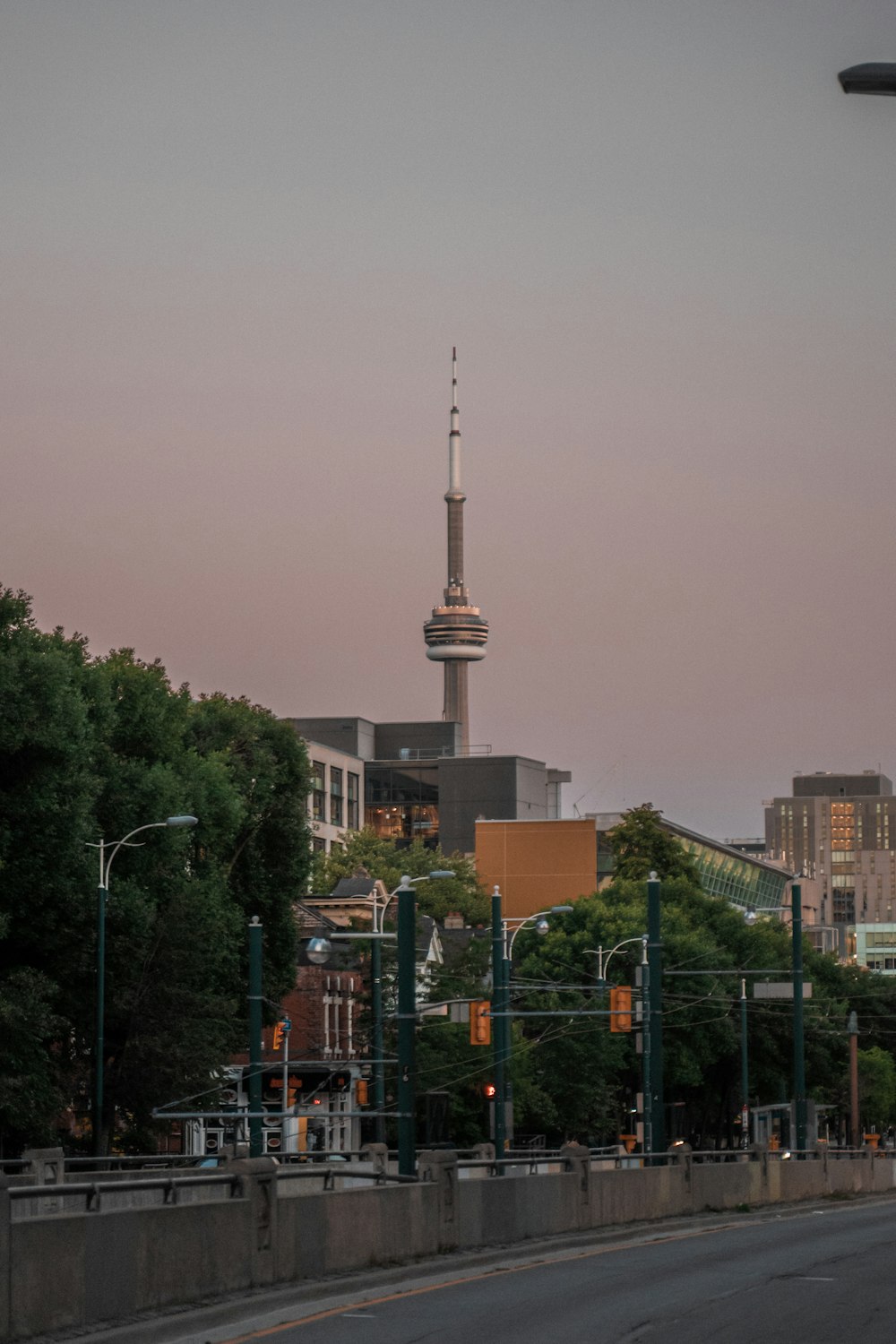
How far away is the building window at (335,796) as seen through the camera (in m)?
Answer: 177

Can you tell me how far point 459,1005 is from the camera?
245 feet

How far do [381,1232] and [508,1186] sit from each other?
5624mm

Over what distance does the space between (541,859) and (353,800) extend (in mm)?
23052

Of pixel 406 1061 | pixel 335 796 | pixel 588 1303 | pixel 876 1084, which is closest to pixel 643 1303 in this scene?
pixel 588 1303

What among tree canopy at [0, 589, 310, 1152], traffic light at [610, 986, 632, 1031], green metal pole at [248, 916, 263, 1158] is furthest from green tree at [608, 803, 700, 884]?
green metal pole at [248, 916, 263, 1158]

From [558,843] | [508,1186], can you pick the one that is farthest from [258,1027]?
[558,843]

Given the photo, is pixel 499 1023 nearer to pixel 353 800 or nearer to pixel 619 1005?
pixel 619 1005

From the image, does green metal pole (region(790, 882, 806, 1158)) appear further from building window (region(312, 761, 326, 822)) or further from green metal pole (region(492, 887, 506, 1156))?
building window (region(312, 761, 326, 822))

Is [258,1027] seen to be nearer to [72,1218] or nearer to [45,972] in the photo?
[45,972]

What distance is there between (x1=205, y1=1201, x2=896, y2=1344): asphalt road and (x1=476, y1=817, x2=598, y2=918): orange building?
136m

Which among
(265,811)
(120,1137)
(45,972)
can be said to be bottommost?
(120,1137)

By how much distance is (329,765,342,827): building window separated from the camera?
177375 millimetres

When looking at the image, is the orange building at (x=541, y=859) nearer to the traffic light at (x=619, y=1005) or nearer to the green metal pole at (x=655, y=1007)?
the traffic light at (x=619, y=1005)

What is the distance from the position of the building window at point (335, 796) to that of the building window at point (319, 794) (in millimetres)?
1853
